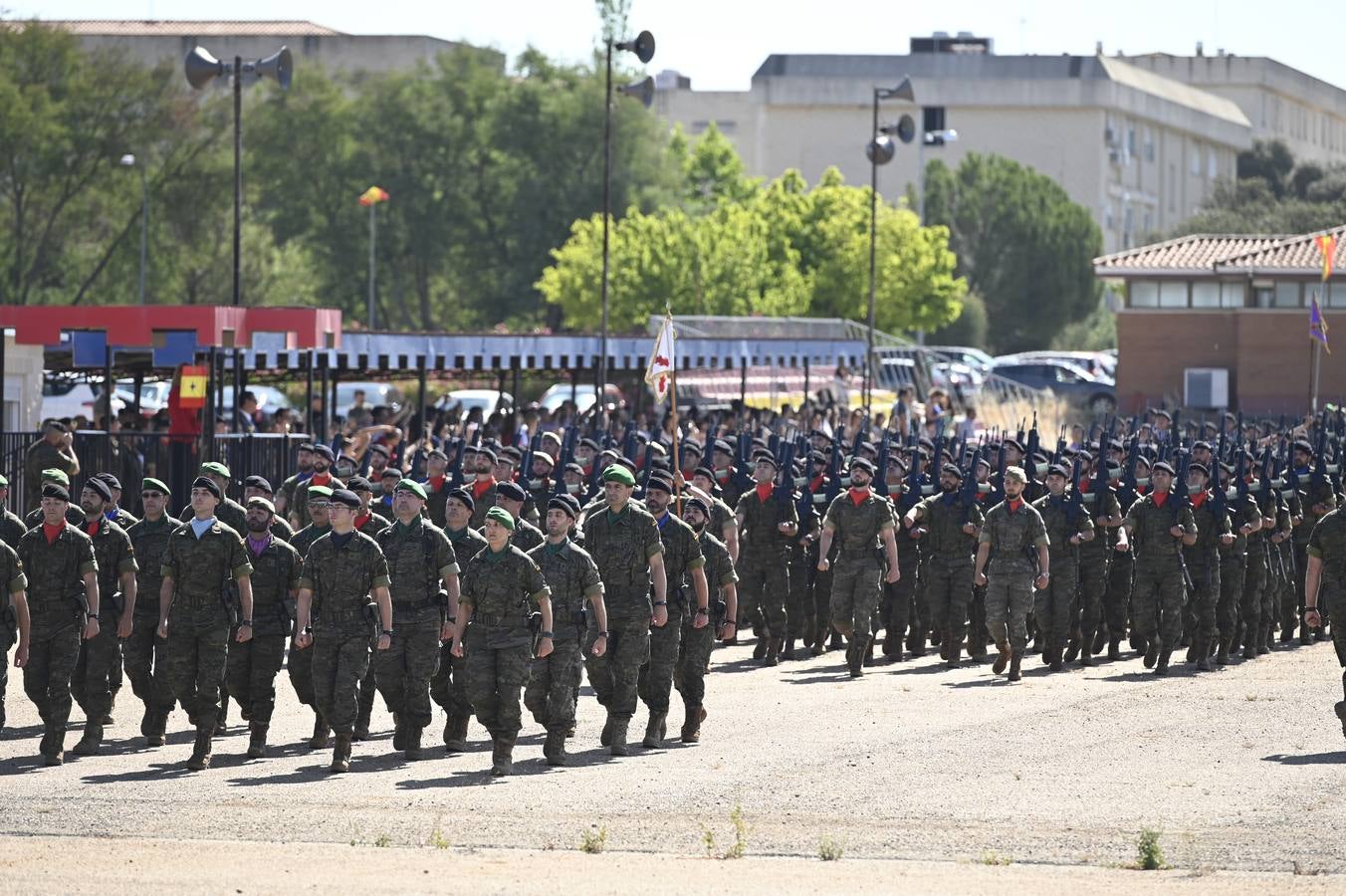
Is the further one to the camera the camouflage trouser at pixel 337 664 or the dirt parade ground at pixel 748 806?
the camouflage trouser at pixel 337 664

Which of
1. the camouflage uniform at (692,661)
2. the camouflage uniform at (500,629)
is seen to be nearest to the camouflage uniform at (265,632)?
the camouflage uniform at (500,629)

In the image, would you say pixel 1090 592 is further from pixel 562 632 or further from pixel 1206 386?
pixel 1206 386

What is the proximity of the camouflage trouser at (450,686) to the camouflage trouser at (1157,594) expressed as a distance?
6982mm

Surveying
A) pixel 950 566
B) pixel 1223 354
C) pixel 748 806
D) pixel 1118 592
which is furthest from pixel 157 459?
pixel 1223 354

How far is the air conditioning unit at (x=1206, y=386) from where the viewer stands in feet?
191

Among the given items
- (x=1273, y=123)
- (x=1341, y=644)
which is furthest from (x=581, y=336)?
(x=1273, y=123)

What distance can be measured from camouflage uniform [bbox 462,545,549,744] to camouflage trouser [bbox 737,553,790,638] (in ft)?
21.7

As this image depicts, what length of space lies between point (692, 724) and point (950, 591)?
543 cm

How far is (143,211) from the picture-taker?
62938mm

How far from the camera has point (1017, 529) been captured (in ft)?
62.5

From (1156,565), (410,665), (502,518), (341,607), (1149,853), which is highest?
(502,518)

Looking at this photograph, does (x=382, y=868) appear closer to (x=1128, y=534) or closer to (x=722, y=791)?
(x=722, y=791)

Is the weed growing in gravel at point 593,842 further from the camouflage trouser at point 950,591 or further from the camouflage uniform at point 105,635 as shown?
the camouflage trouser at point 950,591

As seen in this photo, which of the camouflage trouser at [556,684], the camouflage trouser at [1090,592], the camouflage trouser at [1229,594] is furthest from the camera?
the camouflage trouser at [1229,594]
